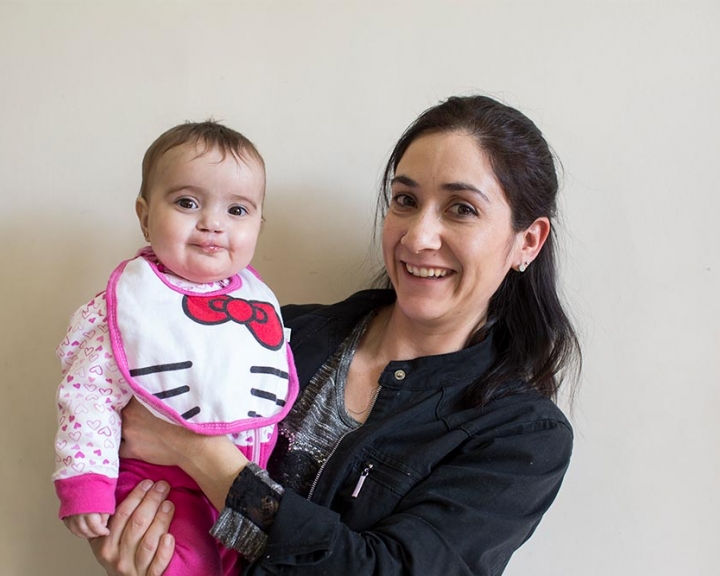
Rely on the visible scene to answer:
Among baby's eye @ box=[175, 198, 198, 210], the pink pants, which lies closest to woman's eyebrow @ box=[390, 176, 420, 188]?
baby's eye @ box=[175, 198, 198, 210]

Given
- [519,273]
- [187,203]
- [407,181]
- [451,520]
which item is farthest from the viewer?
[519,273]

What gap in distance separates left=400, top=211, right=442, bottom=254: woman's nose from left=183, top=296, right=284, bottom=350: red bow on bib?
1.10 feet

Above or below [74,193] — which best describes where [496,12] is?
above

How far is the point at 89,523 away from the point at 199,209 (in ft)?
2.10

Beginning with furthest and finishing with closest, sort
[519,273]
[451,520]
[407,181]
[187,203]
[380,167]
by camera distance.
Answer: [380,167] → [519,273] → [407,181] → [187,203] → [451,520]

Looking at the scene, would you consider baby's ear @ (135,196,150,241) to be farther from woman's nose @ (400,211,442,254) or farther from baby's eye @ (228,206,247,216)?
woman's nose @ (400,211,442,254)

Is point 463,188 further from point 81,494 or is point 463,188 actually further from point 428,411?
point 81,494

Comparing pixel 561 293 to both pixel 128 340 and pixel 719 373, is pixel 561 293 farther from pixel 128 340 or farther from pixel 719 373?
pixel 128 340

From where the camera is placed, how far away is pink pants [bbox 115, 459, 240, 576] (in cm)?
126

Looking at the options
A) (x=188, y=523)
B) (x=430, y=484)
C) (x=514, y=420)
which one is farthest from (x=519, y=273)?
(x=188, y=523)

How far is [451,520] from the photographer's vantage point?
119 cm

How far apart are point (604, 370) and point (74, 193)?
150 centimetres

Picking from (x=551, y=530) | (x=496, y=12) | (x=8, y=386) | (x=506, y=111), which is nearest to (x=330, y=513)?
(x=551, y=530)

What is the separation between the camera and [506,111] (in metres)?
1.44
